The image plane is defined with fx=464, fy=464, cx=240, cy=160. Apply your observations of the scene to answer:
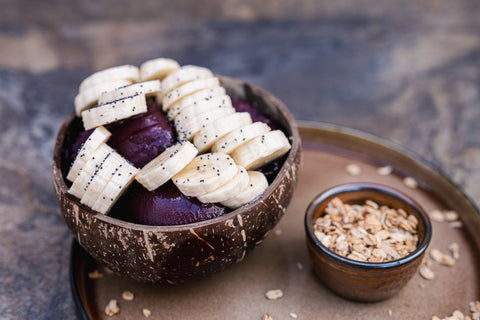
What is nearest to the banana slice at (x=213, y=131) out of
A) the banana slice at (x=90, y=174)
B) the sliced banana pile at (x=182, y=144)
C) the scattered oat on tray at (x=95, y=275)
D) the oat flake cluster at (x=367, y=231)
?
the sliced banana pile at (x=182, y=144)

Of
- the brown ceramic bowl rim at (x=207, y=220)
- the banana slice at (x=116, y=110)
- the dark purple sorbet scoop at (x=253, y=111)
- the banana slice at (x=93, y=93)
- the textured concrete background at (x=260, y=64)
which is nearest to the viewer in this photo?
the brown ceramic bowl rim at (x=207, y=220)

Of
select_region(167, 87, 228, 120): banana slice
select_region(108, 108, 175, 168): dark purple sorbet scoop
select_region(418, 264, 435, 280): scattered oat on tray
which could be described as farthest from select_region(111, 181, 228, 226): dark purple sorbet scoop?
select_region(418, 264, 435, 280): scattered oat on tray

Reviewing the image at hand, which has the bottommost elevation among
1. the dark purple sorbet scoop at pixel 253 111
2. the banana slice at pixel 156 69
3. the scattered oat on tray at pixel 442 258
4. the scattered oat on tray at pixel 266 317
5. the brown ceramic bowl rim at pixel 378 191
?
the scattered oat on tray at pixel 266 317

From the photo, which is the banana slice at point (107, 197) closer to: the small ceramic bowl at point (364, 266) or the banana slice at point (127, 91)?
the banana slice at point (127, 91)

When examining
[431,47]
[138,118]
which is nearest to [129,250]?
[138,118]

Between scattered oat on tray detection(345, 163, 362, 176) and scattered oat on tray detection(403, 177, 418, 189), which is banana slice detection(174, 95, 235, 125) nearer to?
scattered oat on tray detection(345, 163, 362, 176)

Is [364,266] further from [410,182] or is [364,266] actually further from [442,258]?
[410,182]
